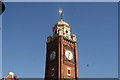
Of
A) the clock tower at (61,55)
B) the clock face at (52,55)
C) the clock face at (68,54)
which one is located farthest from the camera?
the clock face at (52,55)

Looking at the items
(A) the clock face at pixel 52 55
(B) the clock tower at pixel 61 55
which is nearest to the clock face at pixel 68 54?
(B) the clock tower at pixel 61 55

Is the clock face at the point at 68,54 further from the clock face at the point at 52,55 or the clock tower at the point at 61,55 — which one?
the clock face at the point at 52,55

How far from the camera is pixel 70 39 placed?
47.0 metres

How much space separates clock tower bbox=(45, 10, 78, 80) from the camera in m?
42.9

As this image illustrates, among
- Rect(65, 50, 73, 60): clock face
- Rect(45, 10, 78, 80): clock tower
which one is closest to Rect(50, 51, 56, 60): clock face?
Rect(45, 10, 78, 80): clock tower

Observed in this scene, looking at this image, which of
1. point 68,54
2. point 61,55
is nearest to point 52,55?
point 61,55

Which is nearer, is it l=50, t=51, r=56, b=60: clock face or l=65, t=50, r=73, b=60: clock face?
l=65, t=50, r=73, b=60: clock face

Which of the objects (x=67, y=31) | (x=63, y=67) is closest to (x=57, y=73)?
(x=63, y=67)

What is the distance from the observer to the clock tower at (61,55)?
141 ft

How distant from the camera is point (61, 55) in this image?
43656mm

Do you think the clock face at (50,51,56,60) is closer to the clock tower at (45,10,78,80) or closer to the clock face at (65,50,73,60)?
the clock tower at (45,10,78,80)

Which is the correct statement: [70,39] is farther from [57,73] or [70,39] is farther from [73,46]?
[57,73]

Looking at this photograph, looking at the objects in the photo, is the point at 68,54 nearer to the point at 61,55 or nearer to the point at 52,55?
the point at 61,55

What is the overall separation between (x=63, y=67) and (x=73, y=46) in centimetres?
598
